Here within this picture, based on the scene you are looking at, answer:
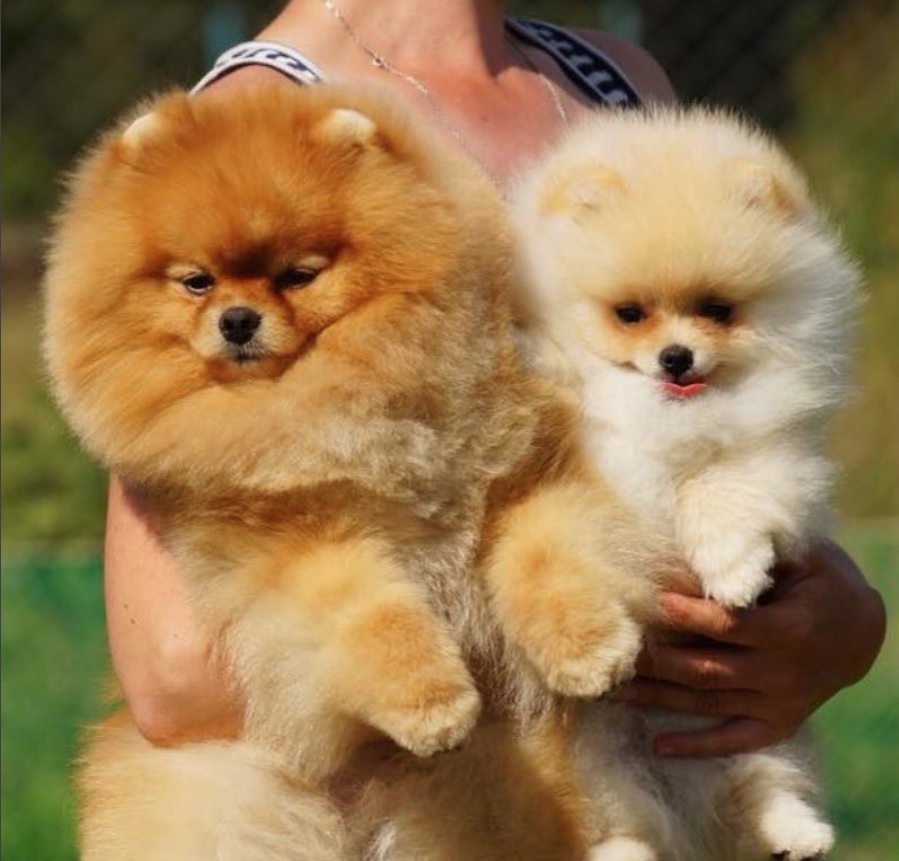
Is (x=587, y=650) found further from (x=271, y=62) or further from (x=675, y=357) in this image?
(x=271, y=62)

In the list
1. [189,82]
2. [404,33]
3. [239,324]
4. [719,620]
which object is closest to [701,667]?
[719,620]

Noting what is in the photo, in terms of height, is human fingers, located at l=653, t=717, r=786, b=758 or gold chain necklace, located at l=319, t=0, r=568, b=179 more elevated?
gold chain necklace, located at l=319, t=0, r=568, b=179

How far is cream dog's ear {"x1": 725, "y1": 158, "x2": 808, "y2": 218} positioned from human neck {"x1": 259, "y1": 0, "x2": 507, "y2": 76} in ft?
1.97

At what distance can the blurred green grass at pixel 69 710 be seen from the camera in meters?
4.64

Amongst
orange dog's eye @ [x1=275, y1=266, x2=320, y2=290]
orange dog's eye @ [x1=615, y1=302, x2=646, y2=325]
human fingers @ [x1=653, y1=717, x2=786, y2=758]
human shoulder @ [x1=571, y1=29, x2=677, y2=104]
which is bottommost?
human fingers @ [x1=653, y1=717, x2=786, y2=758]

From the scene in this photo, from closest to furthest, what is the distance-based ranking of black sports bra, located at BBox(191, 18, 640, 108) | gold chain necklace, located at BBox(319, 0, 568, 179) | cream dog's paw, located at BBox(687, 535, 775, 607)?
cream dog's paw, located at BBox(687, 535, 775, 607) → gold chain necklace, located at BBox(319, 0, 568, 179) → black sports bra, located at BBox(191, 18, 640, 108)

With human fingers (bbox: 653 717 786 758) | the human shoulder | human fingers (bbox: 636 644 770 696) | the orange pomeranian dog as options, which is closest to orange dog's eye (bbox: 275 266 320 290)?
the orange pomeranian dog

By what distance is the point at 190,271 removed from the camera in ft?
7.89

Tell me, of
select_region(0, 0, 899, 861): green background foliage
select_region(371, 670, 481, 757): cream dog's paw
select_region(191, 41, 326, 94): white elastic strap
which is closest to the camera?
select_region(371, 670, 481, 757): cream dog's paw

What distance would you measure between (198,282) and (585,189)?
54 centimetres

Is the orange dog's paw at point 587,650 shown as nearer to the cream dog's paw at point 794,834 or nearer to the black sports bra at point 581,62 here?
the cream dog's paw at point 794,834

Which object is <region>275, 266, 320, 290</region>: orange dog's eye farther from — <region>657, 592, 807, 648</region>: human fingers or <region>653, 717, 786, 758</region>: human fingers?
<region>653, 717, 786, 758</region>: human fingers

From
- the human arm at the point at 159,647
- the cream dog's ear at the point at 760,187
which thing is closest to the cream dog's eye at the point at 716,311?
the cream dog's ear at the point at 760,187

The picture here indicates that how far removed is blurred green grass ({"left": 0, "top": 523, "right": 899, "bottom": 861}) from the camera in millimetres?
4645
